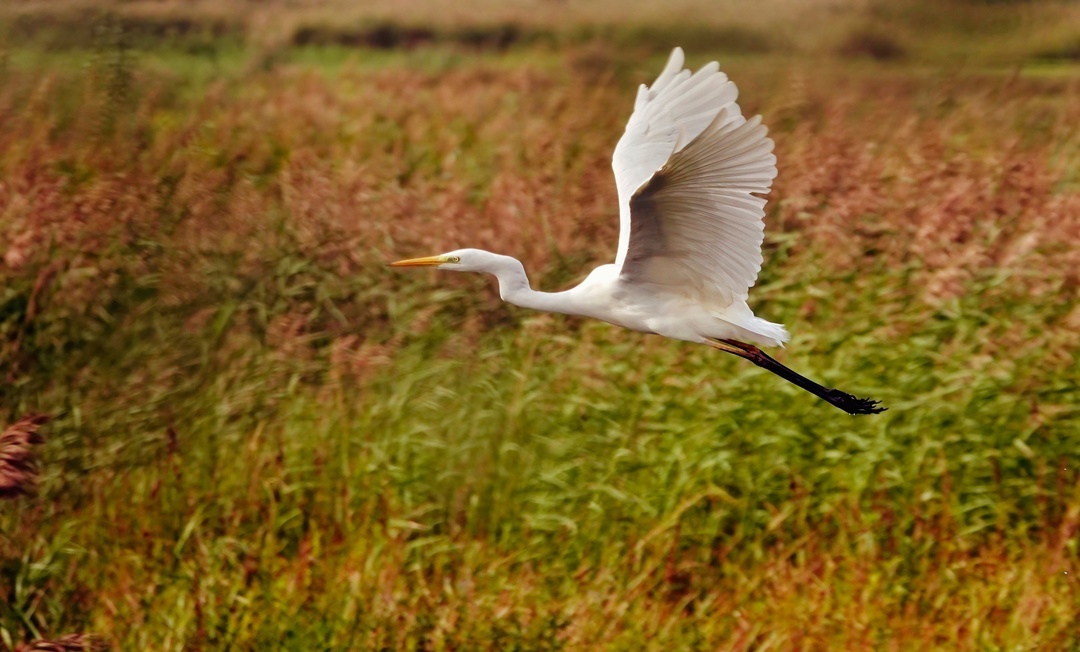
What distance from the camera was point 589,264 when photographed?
4383 mm

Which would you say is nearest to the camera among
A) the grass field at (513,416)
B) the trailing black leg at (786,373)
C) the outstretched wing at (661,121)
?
the trailing black leg at (786,373)

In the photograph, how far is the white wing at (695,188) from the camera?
2516 millimetres

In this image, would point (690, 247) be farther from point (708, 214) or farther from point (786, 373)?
point (786, 373)

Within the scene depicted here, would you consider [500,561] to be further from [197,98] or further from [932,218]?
[197,98]

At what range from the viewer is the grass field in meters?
3.37

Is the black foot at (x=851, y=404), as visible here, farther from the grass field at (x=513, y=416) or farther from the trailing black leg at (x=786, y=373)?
the grass field at (x=513, y=416)

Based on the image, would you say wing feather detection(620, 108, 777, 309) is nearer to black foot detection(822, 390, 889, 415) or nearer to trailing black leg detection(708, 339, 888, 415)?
trailing black leg detection(708, 339, 888, 415)

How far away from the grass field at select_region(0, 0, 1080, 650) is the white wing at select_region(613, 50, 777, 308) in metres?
0.87

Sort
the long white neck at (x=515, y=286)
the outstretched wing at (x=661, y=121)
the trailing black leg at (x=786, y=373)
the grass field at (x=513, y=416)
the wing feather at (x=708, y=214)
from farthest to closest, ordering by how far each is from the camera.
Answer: the grass field at (x=513, y=416)
the outstretched wing at (x=661, y=121)
the trailing black leg at (x=786, y=373)
the long white neck at (x=515, y=286)
the wing feather at (x=708, y=214)

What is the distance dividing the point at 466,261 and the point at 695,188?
47cm

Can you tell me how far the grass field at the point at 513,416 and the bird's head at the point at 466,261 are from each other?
0.91 m

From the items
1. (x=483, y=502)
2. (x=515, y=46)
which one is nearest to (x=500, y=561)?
(x=483, y=502)

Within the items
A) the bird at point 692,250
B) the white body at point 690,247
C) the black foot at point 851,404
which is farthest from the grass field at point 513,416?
the white body at point 690,247

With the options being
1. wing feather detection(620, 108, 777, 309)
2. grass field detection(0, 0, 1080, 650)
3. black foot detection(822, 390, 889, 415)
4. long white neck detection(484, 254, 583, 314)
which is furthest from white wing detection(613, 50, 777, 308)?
grass field detection(0, 0, 1080, 650)
